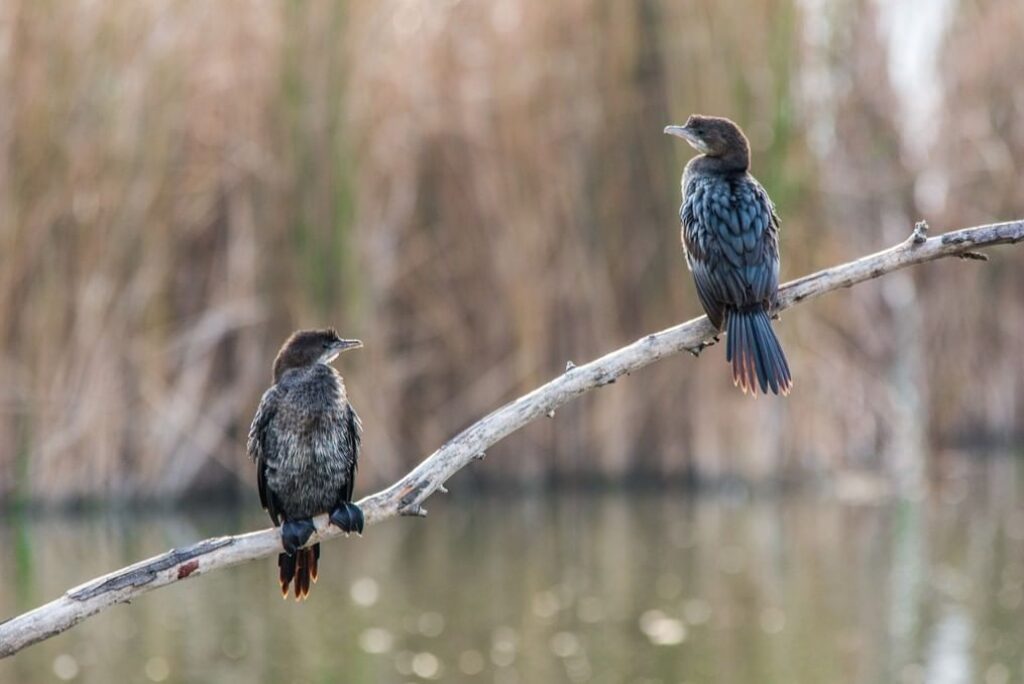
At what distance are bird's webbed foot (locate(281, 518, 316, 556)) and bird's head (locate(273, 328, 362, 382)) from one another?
19.6 inches

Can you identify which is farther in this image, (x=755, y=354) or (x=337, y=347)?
(x=337, y=347)

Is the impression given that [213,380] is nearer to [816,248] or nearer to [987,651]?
[816,248]

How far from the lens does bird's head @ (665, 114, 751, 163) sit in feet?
17.1

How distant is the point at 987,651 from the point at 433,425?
387 centimetres

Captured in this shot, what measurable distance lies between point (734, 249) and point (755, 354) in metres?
0.30

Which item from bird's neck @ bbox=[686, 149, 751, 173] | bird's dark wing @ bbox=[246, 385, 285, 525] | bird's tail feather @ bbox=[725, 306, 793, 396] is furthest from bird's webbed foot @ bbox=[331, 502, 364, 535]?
bird's neck @ bbox=[686, 149, 751, 173]

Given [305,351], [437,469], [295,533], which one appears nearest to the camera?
[437,469]

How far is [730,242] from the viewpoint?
4820 mm

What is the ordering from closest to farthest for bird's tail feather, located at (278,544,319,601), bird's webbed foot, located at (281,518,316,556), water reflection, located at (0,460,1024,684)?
bird's webbed foot, located at (281,518,316,556) < bird's tail feather, located at (278,544,319,601) < water reflection, located at (0,460,1024,684)

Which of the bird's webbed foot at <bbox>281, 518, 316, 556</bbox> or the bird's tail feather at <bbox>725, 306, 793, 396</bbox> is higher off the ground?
the bird's tail feather at <bbox>725, 306, 793, 396</bbox>

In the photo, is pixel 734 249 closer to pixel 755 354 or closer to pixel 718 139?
pixel 755 354

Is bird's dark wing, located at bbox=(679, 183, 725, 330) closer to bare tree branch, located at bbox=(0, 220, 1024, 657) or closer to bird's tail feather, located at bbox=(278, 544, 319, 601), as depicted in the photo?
bare tree branch, located at bbox=(0, 220, 1024, 657)

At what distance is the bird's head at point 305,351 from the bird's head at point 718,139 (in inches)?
46.3

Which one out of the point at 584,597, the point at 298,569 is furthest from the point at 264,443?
the point at 584,597
